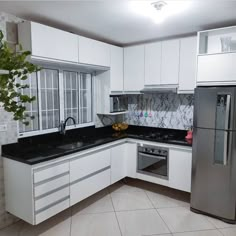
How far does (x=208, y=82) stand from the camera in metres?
2.66

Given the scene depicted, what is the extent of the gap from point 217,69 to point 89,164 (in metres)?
1.97

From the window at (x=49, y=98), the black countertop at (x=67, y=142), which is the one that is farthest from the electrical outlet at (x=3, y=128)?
the window at (x=49, y=98)

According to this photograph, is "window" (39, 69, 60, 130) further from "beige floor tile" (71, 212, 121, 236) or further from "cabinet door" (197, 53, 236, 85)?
"cabinet door" (197, 53, 236, 85)

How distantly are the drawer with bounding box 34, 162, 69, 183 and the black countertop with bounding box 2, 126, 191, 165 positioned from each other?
11cm

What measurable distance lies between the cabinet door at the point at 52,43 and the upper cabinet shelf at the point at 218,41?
63.9 inches

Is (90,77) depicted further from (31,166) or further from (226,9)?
(226,9)

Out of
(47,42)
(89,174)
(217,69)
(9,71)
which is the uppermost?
(47,42)

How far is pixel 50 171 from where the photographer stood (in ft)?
7.41

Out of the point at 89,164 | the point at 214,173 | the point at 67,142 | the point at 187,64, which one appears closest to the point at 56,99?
the point at 67,142

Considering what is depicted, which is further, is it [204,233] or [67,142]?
[67,142]

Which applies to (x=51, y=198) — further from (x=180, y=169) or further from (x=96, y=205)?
(x=180, y=169)

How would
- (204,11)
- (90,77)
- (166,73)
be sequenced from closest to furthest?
(204,11) < (166,73) < (90,77)

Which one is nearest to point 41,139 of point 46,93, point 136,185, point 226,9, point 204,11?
point 46,93

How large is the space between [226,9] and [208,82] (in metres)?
0.82
